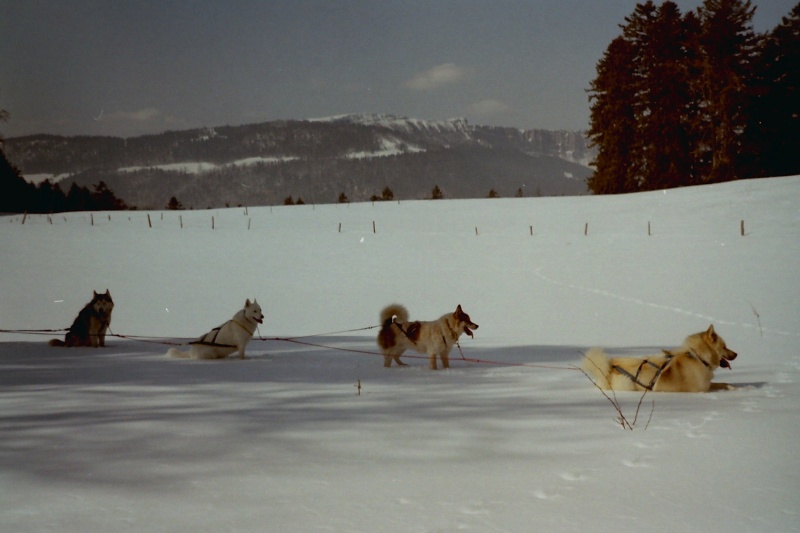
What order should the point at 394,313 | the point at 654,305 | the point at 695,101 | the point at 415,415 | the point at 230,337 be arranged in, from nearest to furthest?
the point at 415,415, the point at 394,313, the point at 230,337, the point at 654,305, the point at 695,101

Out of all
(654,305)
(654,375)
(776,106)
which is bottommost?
(654,375)

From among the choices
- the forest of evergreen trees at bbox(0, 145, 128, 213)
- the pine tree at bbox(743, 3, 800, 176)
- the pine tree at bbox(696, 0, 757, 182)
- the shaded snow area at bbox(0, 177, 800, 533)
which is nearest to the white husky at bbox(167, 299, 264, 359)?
the shaded snow area at bbox(0, 177, 800, 533)

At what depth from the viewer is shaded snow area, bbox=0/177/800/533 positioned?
305cm

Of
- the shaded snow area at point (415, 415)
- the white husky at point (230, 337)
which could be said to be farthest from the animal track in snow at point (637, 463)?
the white husky at point (230, 337)

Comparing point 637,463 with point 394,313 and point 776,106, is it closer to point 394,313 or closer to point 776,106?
point 394,313

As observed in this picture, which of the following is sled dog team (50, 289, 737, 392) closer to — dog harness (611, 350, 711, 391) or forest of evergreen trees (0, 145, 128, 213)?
dog harness (611, 350, 711, 391)

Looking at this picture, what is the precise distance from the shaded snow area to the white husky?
397 mm

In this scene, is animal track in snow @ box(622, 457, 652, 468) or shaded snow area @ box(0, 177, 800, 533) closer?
shaded snow area @ box(0, 177, 800, 533)

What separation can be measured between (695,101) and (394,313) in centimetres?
2068

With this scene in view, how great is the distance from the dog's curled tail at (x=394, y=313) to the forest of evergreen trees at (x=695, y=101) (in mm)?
7305

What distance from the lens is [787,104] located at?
56.7ft

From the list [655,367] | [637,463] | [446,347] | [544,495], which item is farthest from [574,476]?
[446,347]

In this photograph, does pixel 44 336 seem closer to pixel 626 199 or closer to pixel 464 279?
pixel 464 279

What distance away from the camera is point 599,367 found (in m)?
6.64
